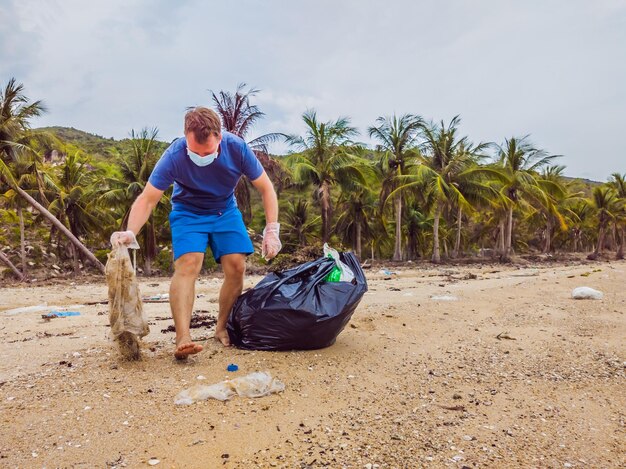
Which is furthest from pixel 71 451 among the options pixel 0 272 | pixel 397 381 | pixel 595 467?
Answer: pixel 0 272

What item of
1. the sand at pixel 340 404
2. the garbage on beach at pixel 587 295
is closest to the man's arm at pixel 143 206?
the sand at pixel 340 404

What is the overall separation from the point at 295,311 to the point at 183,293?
2.46ft

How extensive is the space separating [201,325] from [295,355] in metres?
1.55

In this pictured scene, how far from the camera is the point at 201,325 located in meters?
4.06

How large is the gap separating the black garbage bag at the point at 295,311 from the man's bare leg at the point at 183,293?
422 millimetres

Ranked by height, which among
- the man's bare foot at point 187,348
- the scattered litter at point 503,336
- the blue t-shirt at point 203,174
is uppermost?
the blue t-shirt at point 203,174

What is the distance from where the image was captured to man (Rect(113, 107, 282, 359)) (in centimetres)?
268

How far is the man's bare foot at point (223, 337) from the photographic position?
Result: 121 inches

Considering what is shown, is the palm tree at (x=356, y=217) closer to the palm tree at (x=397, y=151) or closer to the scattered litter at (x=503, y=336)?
the palm tree at (x=397, y=151)

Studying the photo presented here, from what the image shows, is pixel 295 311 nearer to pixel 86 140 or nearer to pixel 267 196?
pixel 267 196

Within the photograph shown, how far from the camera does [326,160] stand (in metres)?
20.5

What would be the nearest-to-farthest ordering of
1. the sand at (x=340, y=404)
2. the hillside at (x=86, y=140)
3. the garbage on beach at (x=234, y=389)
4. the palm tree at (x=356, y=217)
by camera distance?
the sand at (x=340, y=404) → the garbage on beach at (x=234, y=389) → the palm tree at (x=356, y=217) → the hillside at (x=86, y=140)

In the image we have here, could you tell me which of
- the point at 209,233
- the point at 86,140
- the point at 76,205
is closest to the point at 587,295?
the point at 209,233

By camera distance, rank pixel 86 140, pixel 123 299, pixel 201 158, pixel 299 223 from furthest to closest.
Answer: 1. pixel 86 140
2. pixel 299 223
3. pixel 201 158
4. pixel 123 299
